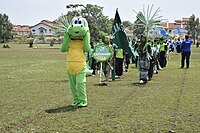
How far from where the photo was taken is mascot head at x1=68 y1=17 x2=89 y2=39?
28.2ft

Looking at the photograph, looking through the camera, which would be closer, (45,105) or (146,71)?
(45,105)

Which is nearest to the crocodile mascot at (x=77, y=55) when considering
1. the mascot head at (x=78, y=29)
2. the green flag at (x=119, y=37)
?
the mascot head at (x=78, y=29)

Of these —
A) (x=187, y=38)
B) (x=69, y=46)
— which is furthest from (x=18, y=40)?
(x=69, y=46)

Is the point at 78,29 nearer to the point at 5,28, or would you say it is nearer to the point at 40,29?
the point at 5,28

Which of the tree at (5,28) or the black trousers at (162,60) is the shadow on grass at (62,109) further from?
the tree at (5,28)

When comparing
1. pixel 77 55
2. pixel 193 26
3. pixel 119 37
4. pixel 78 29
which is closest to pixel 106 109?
pixel 77 55

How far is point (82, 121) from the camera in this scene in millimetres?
7145

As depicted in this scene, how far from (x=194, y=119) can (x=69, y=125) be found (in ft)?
8.43

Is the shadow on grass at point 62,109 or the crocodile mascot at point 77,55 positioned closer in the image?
the shadow on grass at point 62,109

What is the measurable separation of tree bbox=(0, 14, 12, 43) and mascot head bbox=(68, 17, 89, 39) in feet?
267

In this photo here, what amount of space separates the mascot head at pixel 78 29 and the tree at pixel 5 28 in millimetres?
81419

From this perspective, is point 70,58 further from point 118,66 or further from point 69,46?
point 118,66

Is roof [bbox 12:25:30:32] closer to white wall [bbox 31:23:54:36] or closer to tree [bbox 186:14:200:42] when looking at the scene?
white wall [bbox 31:23:54:36]

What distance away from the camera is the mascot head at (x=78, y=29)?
8.59 metres
